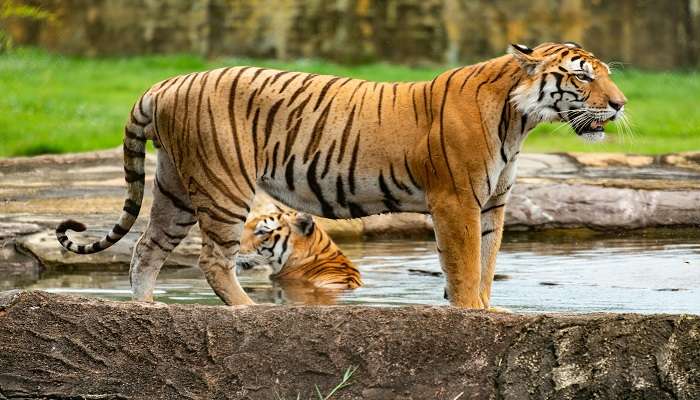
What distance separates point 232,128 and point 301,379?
5.87 ft

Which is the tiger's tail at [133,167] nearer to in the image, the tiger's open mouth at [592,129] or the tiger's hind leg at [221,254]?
the tiger's hind leg at [221,254]

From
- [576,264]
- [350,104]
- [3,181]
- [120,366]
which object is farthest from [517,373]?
[3,181]

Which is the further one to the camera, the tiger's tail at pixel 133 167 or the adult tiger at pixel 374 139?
the tiger's tail at pixel 133 167

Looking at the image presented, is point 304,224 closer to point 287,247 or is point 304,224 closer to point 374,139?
point 287,247

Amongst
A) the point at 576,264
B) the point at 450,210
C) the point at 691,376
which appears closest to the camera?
the point at 691,376

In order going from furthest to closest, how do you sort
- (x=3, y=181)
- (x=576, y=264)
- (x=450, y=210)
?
(x=3, y=181) < (x=576, y=264) < (x=450, y=210)

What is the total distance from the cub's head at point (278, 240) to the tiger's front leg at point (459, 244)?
6.97ft

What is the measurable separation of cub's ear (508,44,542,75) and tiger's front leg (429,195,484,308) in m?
0.59

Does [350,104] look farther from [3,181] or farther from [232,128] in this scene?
[3,181]

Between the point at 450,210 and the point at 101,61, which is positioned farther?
the point at 101,61

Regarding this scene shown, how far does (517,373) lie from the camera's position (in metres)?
4.15

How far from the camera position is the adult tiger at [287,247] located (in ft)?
25.0

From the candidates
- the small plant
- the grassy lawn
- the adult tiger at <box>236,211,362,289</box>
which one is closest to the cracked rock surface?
the small plant

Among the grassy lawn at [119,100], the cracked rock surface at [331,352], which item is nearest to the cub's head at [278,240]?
the cracked rock surface at [331,352]
